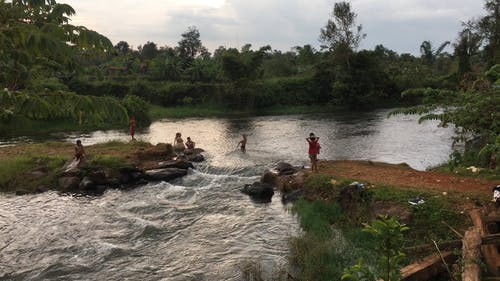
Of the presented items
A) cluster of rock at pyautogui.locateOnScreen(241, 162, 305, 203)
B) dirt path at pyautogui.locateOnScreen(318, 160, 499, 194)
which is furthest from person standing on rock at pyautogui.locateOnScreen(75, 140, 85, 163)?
dirt path at pyautogui.locateOnScreen(318, 160, 499, 194)

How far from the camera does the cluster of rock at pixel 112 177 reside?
18062 millimetres

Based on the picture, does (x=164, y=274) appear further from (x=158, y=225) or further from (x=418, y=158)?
(x=418, y=158)

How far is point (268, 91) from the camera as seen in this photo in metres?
58.4

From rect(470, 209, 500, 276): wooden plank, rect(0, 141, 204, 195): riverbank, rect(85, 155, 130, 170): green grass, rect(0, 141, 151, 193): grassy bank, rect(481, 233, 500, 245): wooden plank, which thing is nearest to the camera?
rect(481, 233, 500, 245): wooden plank

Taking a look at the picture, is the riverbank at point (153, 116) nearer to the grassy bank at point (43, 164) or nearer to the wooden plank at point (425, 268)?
the grassy bank at point (43, 164)

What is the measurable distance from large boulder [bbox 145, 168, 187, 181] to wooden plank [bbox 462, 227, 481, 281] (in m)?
13.8

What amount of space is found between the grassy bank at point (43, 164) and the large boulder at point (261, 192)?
20.8 feet

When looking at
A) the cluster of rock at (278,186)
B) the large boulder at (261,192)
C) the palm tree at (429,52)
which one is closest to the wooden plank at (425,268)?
the cluster of rock at (278,186)

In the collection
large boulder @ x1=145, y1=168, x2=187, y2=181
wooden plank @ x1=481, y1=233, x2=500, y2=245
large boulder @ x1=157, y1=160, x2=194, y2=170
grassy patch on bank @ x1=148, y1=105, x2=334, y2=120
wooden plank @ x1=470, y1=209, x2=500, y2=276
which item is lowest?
large boulder @ x1=145, y1=168, x2=187, y2=181

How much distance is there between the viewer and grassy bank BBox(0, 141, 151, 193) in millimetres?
Answer: 18375

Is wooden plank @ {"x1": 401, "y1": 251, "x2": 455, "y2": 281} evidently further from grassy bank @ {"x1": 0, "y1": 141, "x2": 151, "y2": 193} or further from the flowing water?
grassy bank @ {"x1": 0, "y1": 141, "x2": 151, "y2": 193}

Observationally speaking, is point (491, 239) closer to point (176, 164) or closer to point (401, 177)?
point (401, 177)

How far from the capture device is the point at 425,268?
7277mm

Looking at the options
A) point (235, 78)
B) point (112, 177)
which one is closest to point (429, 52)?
point (235, 78)
